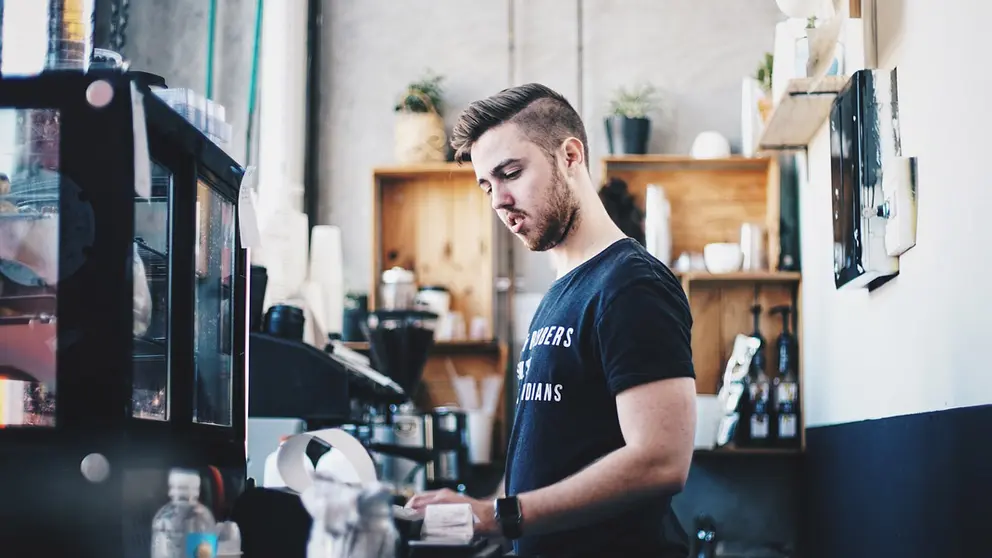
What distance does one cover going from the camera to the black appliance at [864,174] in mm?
3029

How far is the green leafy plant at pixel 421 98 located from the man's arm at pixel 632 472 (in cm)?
402

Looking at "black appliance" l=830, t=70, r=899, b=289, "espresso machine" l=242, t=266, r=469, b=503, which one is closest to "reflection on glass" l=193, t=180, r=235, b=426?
"espresso machine" l=242, t=266, r=469, b=503

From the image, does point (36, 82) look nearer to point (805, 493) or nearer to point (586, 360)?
point (586, 360)

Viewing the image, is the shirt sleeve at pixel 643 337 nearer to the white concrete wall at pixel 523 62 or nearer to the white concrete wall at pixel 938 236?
the white concrete wall at pixel 938 236

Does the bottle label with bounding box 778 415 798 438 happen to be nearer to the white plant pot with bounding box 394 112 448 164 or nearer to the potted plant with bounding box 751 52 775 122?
the potted plant with bounding box 751 52 775 122

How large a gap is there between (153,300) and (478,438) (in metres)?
3.73

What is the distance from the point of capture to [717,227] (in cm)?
556

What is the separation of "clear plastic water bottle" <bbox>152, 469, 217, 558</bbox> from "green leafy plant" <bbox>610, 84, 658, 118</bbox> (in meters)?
4.27

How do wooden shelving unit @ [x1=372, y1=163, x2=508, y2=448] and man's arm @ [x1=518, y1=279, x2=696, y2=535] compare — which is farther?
wooden shelving unit @ [x1=372, y1=163, x2=508, y2=448]

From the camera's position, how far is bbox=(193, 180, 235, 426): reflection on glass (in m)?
1.90

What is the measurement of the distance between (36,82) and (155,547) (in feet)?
2.00

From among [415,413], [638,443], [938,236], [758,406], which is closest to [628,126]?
[758,406]

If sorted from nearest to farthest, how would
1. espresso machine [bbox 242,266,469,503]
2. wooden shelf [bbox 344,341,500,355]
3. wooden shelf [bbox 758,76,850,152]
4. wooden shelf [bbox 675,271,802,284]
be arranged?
espresso machine [bbox 242,266,469,503] → wooden shelf [bbox 758,76,850,152] → wooden shelf [bbox 675,271,802,284] → wooden shelf [bbox 344,341,500,355]

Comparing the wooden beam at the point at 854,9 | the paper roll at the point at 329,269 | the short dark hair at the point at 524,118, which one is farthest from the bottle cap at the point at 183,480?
the paper roll at the point at 329,269
